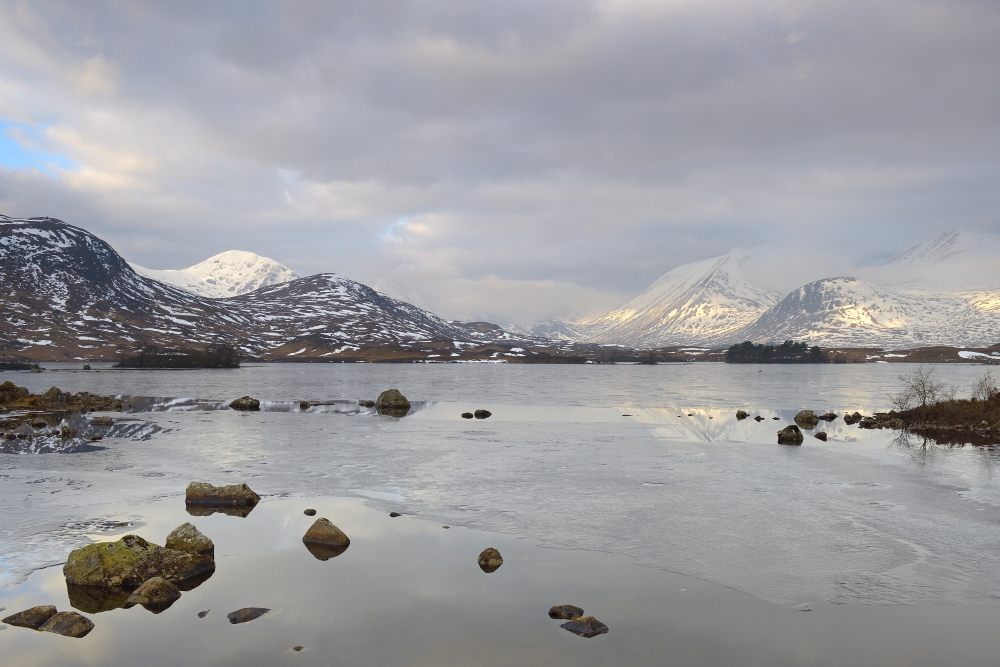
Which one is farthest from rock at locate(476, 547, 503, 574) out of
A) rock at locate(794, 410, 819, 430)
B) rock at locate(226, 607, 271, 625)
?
rock at locate(794, 410, 819, 430)

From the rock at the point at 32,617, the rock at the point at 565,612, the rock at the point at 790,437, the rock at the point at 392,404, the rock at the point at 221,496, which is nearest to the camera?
the rock at the point at 32,617

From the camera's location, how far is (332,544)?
23.2 metres

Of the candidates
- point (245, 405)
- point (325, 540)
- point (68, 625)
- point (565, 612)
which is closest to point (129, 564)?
point (68, 625)

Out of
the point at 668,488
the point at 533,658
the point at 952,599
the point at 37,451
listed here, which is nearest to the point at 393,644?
the point at 533,658

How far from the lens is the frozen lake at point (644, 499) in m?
18.9

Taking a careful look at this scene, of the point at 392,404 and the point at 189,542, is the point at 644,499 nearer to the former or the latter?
the point at 189,542

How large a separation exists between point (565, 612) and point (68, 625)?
1258 cm

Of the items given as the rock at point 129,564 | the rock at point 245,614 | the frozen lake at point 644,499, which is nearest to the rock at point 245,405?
the frozen lake at point 644,499

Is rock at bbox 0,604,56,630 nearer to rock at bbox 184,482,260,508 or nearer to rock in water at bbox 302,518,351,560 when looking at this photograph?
rock in water at bbox 302,518,351,560

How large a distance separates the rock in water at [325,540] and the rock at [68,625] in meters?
7.24

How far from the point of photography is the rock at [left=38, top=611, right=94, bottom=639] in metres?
16.0

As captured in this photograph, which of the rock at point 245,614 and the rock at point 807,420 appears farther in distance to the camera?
the rock at point 807,420

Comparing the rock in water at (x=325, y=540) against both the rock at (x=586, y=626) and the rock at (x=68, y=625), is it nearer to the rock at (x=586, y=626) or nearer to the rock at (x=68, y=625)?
the rock at (x=68, y=625)

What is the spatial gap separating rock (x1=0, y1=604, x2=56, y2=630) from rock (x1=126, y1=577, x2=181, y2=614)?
2.02m
